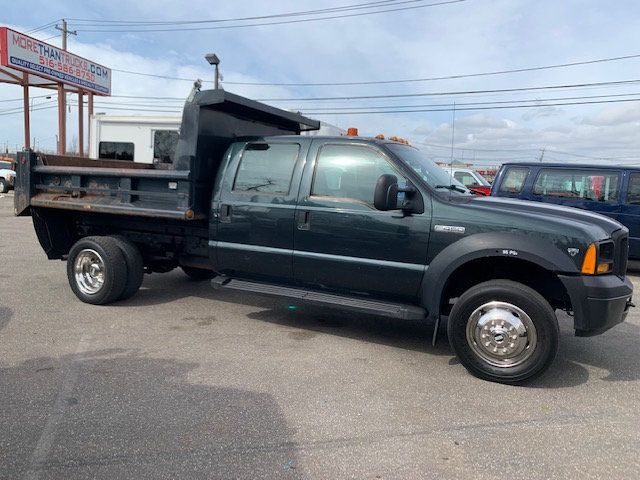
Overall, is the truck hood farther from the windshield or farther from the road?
the road

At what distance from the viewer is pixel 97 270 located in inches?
233

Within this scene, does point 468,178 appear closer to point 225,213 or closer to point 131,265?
point 225,213

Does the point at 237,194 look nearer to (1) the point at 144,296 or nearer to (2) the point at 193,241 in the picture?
(2) the point at 193,241

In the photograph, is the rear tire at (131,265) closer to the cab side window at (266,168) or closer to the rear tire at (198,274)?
the rear tire at (198,274)

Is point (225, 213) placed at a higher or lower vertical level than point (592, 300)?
higher

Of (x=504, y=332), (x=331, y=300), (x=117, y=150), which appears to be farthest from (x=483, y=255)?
(x=117, y=150)

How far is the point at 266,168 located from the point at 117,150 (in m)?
9.70

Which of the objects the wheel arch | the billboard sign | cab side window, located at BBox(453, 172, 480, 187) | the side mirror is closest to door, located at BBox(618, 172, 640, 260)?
Result: cab side window, located at BBox(453, 172, 480, 187)

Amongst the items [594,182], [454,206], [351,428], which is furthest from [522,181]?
[351,428]

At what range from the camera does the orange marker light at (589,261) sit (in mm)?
3801

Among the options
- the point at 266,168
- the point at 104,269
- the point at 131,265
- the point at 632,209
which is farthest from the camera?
the point at 632,209

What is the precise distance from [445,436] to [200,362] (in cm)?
208

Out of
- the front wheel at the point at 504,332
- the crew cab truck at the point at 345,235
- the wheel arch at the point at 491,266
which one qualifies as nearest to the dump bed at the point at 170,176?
the crew cab truck at the point at 345,235

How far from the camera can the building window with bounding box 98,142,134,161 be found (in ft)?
43.4
